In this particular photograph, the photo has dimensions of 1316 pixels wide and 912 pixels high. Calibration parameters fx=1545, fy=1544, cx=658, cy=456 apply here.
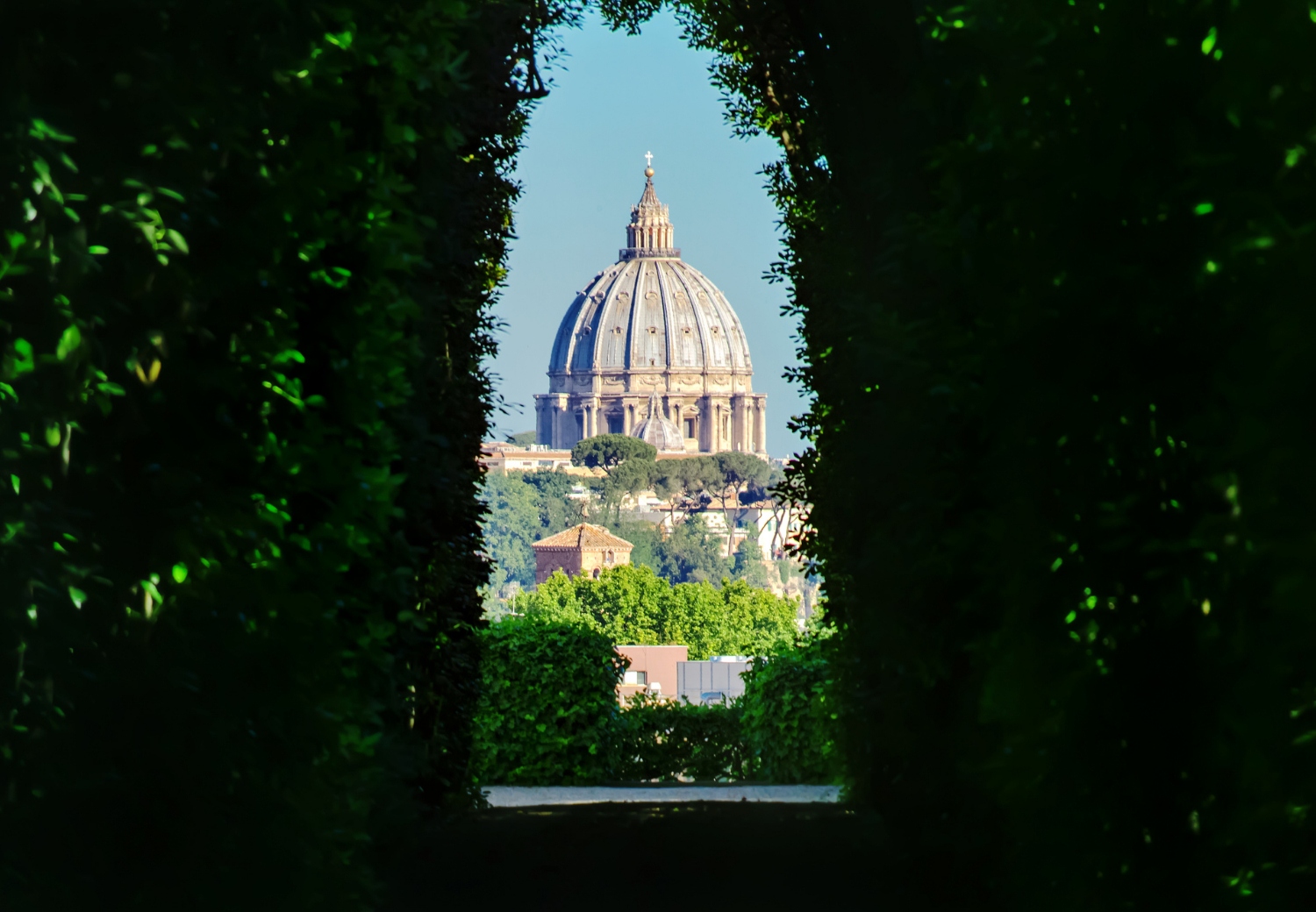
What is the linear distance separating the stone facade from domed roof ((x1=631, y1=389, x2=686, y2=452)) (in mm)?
751

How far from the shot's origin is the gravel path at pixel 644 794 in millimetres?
11547

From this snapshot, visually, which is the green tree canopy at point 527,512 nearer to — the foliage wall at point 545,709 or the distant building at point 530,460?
the distant building at point 530,460

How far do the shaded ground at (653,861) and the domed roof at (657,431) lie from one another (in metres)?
163

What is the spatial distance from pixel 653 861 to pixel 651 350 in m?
167

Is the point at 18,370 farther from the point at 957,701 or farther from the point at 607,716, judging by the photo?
the point at 607,716

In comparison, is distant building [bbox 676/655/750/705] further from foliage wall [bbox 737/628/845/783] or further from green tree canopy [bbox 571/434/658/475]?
green tree canopy [bbox 571/434/658/475]

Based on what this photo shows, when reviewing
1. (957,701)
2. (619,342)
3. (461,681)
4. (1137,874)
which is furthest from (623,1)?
(619,342)

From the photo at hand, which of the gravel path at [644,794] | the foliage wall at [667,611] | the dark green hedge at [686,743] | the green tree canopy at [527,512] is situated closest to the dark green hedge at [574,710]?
the gravel path at [644,794]

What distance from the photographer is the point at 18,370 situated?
343 cm

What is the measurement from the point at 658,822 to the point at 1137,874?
16.6ft

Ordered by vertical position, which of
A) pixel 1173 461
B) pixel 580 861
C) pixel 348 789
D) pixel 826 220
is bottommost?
pixel 580 861

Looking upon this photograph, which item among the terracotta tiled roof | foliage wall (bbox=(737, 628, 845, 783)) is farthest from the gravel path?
the terracotta tiled roof

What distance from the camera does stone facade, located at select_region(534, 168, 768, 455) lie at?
17425 centimetres

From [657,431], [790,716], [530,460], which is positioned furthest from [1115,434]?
[657,431]
